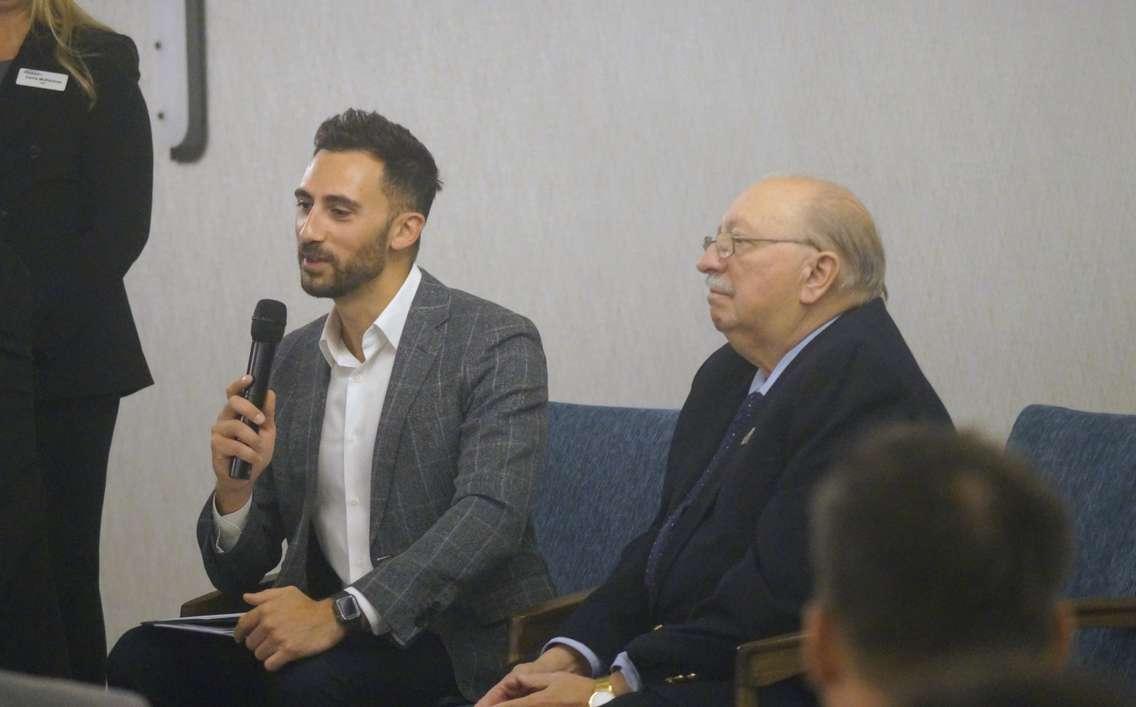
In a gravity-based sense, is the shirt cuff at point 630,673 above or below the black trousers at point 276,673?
above

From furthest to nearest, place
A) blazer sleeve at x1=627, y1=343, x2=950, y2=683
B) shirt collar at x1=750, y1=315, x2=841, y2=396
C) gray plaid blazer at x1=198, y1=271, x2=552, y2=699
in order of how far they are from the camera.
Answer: gray plaid blazer at x1=198, y1=271, x2=552, y2=699, shirt collar at x1=750, y1=315, x2=841, y2=396, blazer sleeve at x1=627, y1=343, x2=950, y2=683

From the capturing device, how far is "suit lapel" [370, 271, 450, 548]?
2506 mm

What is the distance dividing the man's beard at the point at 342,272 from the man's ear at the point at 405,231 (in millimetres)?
49

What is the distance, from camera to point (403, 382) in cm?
254

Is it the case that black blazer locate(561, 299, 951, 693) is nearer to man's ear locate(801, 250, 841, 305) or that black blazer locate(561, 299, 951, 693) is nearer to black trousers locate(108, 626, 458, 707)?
man's ear locate(801, 250, 841, 305)

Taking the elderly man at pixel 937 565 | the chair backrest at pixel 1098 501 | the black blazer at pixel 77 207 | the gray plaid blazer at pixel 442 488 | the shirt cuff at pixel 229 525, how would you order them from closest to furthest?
1. the elderly man at pixel 937 565
2. the chair backrest at pixel 1098 501
3. the gray plaid blazer at pixel 442 488
4. the black blazer at pixel 77 207
5. the shirt cuff at pixel 229 525

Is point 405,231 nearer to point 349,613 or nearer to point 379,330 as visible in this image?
point 379,330

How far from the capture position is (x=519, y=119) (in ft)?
12.0

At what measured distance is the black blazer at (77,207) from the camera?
2.49 metres

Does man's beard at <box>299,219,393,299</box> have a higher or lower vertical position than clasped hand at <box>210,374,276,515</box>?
higher

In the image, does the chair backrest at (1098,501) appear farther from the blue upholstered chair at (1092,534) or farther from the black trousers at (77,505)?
the black trousers at (77,505)

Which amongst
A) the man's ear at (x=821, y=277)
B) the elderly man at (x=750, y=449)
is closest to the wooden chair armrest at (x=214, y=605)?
the elderly man at (x=750, y=449)

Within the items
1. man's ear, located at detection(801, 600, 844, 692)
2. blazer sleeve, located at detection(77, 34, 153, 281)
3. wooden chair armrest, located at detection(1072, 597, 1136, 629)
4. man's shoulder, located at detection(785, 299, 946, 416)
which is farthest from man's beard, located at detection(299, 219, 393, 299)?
man's ear, located at detection(801, 600, 844, 692)

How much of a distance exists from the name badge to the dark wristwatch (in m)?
1.00
